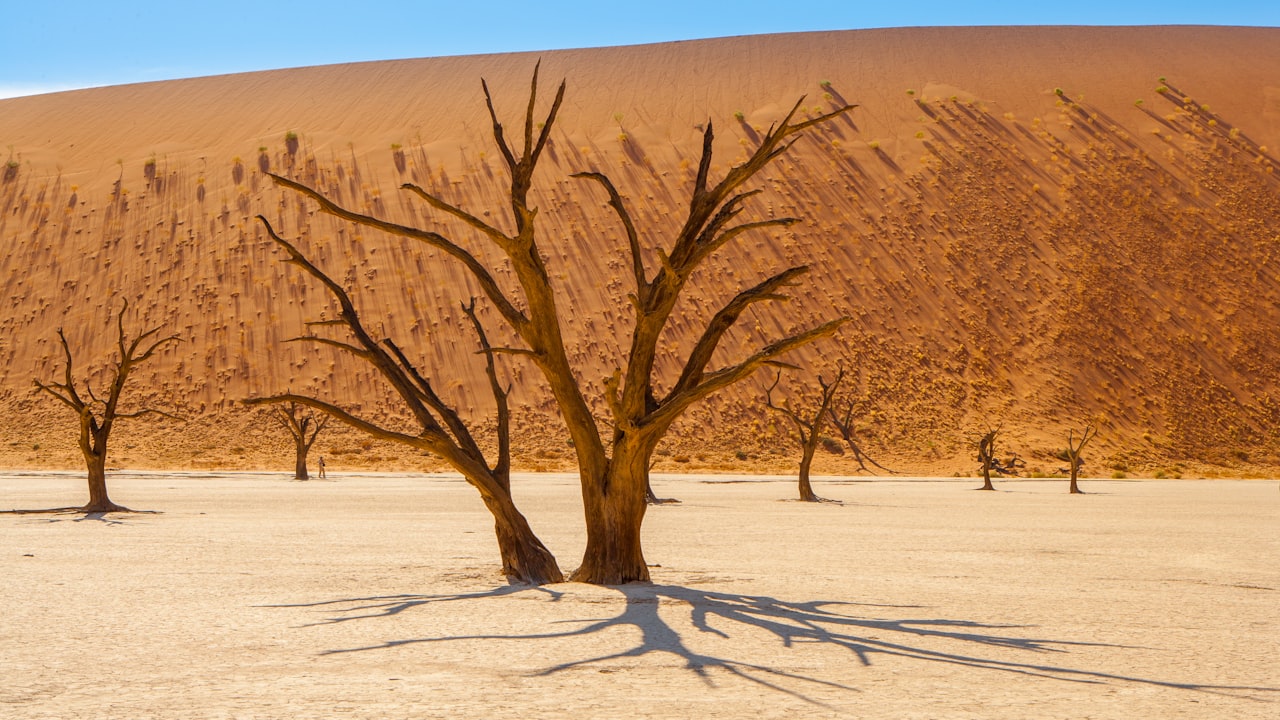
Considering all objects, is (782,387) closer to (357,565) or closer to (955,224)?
(955,224)

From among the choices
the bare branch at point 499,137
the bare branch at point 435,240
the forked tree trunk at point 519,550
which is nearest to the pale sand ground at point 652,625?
the forked tree trunk at point 519,550

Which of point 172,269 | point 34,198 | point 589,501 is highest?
point 34,198

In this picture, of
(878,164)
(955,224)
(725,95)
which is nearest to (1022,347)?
(955,224)

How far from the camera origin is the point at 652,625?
837 cm

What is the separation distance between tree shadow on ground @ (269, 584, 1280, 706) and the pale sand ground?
0.03 meters

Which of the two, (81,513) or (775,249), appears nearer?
(81,513)

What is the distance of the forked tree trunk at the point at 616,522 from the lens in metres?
10.5

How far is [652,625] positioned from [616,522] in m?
2.38

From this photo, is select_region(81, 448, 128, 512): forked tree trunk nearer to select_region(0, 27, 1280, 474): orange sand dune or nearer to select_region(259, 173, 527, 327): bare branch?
select_region(259, 173, 527, 327): bare branch

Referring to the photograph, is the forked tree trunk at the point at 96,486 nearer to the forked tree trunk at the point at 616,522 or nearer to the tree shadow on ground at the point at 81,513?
the tree shadow on ground at the point at 81,513

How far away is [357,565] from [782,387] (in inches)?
1636

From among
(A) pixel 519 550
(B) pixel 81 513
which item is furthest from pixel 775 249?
(A) pixel 519 550

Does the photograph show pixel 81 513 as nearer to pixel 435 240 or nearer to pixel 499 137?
pixel 435 240

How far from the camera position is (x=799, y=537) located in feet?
56.0
